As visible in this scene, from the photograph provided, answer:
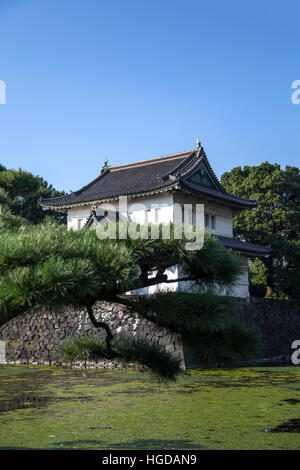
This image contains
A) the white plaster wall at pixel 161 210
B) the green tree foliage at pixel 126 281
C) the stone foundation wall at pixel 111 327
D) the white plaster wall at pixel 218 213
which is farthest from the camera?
the white plaster wall at pixel 218 213

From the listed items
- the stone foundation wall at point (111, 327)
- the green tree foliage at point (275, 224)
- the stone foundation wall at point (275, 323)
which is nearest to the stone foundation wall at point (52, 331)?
the stone foundation wall at point (111, 327)

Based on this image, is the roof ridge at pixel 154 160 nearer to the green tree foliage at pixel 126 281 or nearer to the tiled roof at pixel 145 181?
the tiled roof at pixel 145 181

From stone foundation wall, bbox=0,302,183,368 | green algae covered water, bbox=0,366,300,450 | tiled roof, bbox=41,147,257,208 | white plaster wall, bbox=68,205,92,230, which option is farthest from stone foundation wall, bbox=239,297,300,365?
white plaster wall, bbox=68,205,92,230

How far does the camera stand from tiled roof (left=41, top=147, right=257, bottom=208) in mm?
14047

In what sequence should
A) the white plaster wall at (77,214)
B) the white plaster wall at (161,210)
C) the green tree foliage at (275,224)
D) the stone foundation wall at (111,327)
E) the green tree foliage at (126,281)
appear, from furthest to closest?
the green tree foliage at (275,224) < the white plaster wall at (77,214) < the white plaster wall at (161,210) < the stone foundation wall at (111,327) < the green tree foliage at (126,281)

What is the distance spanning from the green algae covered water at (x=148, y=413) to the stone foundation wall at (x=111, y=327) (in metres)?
2.34

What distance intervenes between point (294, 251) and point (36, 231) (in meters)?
16.7

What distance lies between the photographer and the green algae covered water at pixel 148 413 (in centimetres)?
409

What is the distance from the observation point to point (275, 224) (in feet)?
61.4

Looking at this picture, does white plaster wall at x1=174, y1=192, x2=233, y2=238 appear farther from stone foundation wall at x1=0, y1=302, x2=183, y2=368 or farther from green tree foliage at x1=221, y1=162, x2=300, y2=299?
stone foundation wall at x1=0, y1=302, x2=183, y2=368

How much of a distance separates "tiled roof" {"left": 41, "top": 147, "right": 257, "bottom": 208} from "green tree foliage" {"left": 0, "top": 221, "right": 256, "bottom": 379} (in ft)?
36.2

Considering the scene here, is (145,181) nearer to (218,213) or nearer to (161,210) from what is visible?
(161,210)

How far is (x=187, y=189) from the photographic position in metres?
13.5

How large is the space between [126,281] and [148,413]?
3.97m
